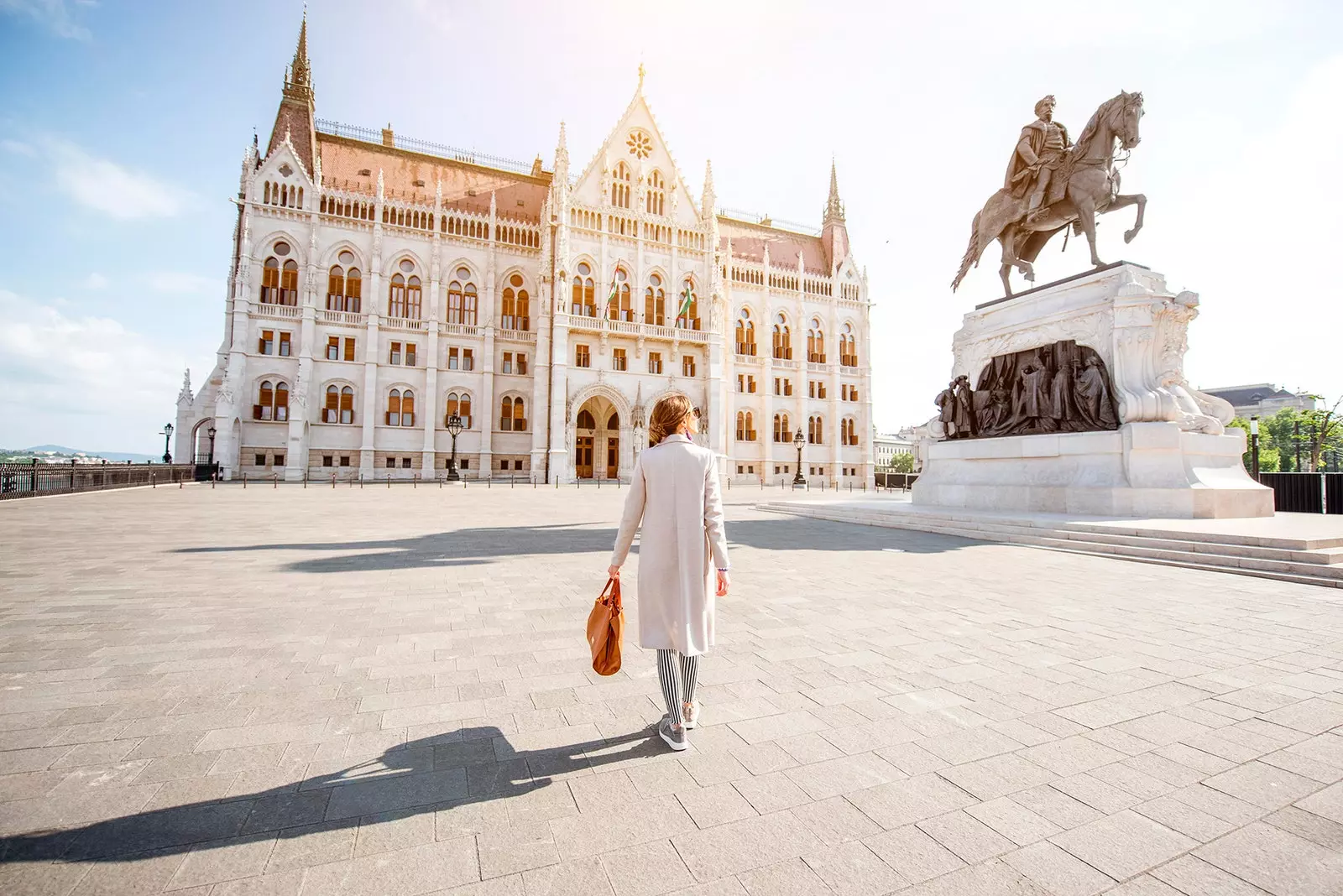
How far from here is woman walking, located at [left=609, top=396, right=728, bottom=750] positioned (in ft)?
9.57

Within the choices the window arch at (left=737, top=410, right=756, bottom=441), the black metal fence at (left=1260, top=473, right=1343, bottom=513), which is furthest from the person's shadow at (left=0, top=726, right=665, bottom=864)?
the window arch at (left=737, top=410, right=756, bottom=441)

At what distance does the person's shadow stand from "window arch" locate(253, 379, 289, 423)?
132 ft

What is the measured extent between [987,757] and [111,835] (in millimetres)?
3572

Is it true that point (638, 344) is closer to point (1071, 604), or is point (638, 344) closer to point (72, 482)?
point (72, 482)

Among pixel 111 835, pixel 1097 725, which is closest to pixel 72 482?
pixel 111 835

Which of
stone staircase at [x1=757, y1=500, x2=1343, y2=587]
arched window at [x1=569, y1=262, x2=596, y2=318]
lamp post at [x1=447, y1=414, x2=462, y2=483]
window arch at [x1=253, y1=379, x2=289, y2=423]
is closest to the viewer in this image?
stone staircase at [x1=757, y1=500, x2=1343, y2=587]

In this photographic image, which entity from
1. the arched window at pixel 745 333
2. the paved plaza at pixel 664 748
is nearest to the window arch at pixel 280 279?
the arched window at pixel 745 333

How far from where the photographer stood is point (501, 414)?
40406 mm

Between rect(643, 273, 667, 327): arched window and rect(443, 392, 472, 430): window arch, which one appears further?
rect(643, 273, 667, 327): arched window

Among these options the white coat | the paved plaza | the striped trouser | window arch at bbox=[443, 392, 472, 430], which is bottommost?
the paved plaza

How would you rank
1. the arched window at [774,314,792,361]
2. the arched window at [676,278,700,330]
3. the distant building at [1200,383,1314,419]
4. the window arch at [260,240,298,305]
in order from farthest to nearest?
the distant building at [1200,383,1314,419]
the arched window at [774,314,792,361]
the arched window at [676,278,700,330]
the window arch at [260,240,298,305]

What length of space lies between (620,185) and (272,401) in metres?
26.9

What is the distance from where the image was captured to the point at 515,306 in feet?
136

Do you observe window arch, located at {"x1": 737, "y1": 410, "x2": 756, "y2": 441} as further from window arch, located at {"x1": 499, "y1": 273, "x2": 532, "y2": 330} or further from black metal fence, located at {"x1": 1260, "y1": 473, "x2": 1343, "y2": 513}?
black metal fence, located at {"x1": 1260, "y1": 473, "x2": 1343, "y2": 513}
